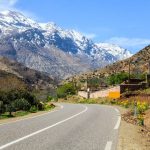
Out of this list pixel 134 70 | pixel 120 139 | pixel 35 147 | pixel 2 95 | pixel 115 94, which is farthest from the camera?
pixel 134 70

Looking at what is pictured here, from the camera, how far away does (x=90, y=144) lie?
15406 mm

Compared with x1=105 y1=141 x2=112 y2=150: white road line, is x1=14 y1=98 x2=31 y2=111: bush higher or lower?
higher

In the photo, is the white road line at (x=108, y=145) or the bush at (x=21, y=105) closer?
the white road line at (x=108, y=145)

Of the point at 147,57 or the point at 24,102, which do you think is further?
the point at 147,57

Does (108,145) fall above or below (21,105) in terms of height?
below

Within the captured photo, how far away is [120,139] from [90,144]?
8.82ft

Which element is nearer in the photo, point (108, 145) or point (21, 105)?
point (108, 145)

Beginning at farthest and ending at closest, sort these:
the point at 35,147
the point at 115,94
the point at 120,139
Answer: the point at 115,94 < the point at 120,139 < the point at 35,147

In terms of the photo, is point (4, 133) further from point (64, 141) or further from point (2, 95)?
point (2, 95)

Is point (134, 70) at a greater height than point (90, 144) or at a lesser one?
greater

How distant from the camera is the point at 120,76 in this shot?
137500 millimetres

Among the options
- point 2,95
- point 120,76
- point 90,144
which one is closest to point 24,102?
point 2,95

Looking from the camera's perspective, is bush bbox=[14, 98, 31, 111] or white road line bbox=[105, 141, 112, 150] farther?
bush bbox=[14, 98, 31, 111]

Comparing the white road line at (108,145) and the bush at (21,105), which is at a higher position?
the bush at (21,105)
